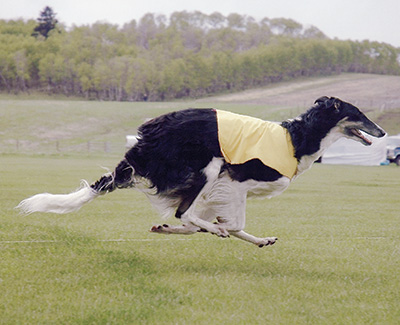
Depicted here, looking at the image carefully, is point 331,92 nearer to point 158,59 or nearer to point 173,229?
point 158,59

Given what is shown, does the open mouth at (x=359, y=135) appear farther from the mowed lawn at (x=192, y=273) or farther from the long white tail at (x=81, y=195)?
the long white tail at (x=81, y=195)

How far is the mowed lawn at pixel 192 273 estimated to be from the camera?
514cm

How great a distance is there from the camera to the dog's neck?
727cm

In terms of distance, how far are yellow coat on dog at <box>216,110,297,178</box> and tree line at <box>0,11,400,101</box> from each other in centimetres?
8114

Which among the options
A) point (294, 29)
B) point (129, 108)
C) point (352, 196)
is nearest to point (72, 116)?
point (129, 108)

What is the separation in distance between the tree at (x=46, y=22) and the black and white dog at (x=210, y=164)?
388 ft

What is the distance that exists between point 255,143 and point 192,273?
1.58 meters

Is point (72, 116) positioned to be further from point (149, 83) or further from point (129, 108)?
point (149, 83)

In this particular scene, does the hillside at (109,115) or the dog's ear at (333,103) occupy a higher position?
the dog's ear at (333,103)

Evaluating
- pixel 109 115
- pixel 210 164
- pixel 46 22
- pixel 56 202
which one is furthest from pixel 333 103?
pixel 46 22

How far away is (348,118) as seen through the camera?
7336 millimetres

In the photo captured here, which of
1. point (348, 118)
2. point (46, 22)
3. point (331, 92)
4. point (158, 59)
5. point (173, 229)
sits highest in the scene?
point (348, 118)

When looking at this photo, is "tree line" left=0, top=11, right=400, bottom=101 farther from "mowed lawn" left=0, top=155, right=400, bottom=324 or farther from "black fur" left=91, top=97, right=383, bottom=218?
"black fur" left=91, top=97, right=383, bottom=218

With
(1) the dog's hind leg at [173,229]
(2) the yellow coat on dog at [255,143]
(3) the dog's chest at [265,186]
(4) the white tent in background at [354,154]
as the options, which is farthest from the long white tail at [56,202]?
(4) the white tent in background at [354,154]
